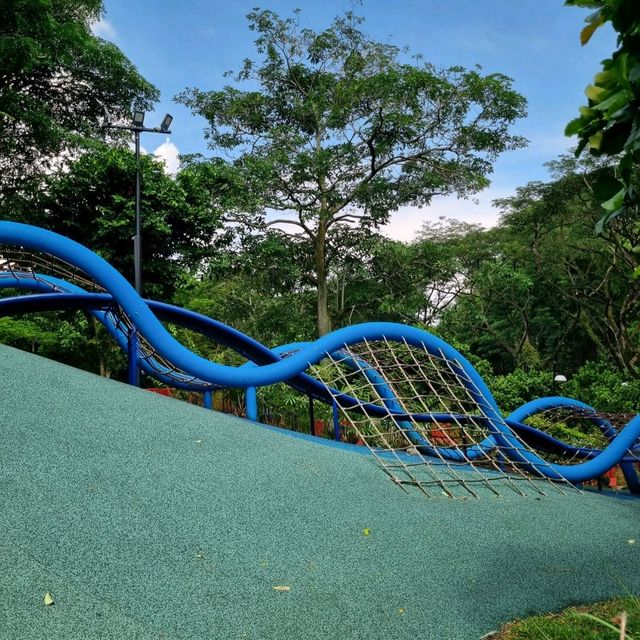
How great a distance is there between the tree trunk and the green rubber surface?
31.3ft

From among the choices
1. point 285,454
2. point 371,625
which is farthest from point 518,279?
point 371,625

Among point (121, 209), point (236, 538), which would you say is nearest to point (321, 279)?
point (121, 209)

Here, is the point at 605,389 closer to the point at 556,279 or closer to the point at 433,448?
the point at 556,279

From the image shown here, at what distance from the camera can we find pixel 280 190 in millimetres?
13312

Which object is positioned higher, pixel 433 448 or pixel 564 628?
pixel 433 448

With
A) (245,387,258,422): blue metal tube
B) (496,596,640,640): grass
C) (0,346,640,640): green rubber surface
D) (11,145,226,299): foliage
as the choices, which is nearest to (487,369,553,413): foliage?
(11,145,226,299): foliage

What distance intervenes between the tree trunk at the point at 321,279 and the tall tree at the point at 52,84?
544cm

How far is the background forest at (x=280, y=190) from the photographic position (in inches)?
453

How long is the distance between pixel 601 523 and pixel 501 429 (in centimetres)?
160

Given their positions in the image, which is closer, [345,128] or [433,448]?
[433,448]

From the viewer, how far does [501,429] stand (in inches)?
220

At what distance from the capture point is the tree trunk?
1373 centimetres

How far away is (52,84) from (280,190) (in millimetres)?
5973

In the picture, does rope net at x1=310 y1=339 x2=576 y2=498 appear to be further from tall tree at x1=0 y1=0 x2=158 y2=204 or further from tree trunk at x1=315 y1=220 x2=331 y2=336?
tall tree at x1=0 y1=0 x2=158 y2=204
